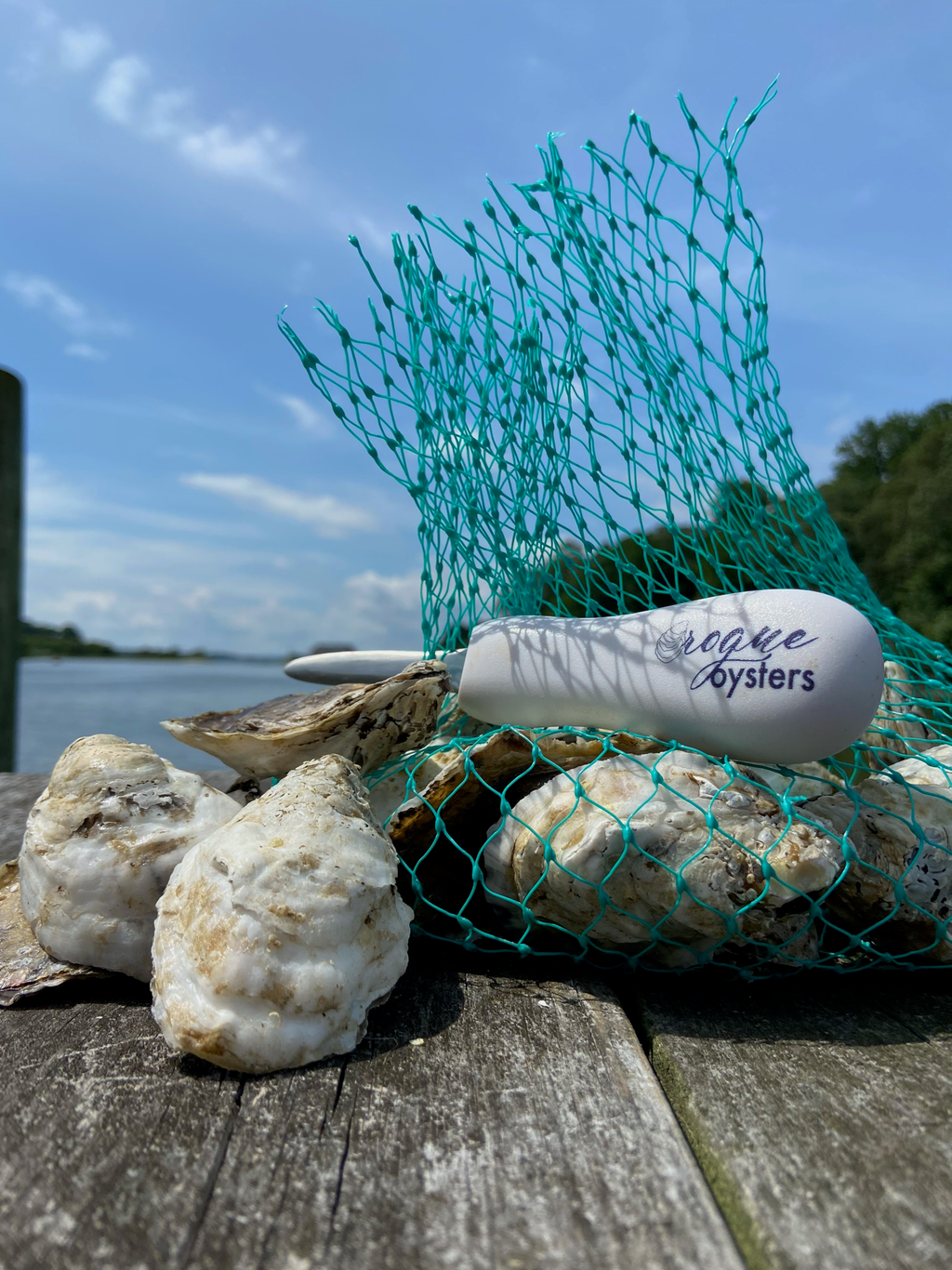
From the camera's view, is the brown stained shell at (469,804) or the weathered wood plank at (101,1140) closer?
the weathered wood plank at (101,1140)

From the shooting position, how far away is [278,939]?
56.1 inches

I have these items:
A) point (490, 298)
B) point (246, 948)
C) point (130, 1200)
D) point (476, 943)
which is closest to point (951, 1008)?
point (476, 943)

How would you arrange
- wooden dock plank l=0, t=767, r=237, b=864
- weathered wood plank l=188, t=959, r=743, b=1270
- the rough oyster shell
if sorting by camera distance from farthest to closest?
wooden dock plank l=0, t=767, r=237, b=864 < the rough oyster shell < weathered wood plank l=188, t=959, r=743, b=1270

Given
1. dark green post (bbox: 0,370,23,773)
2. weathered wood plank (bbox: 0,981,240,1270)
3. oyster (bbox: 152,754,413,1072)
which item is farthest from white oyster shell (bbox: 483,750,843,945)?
dark green post (bbox: 0,370,23,773)

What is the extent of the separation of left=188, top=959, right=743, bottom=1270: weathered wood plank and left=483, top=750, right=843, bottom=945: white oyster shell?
0.24 metres

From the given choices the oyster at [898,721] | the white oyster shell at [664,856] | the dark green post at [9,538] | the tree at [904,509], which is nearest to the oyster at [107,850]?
the white oyster shell at [664,856]

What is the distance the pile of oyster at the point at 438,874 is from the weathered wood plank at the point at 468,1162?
0.14 meters

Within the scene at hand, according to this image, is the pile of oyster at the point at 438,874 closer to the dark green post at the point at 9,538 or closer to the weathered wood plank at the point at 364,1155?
the weathered wood plank at the point at 364,1155

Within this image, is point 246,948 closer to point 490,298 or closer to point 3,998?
point 3,998

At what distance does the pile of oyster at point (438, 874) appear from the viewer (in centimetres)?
144

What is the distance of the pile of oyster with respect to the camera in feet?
4.71

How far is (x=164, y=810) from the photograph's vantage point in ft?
6.00

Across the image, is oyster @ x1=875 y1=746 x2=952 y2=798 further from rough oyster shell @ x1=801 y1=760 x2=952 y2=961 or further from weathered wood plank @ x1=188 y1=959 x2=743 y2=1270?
weathered wood plank @ x1=188 y1=959 x2=743 y2=1270

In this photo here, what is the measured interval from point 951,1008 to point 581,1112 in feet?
2.94
